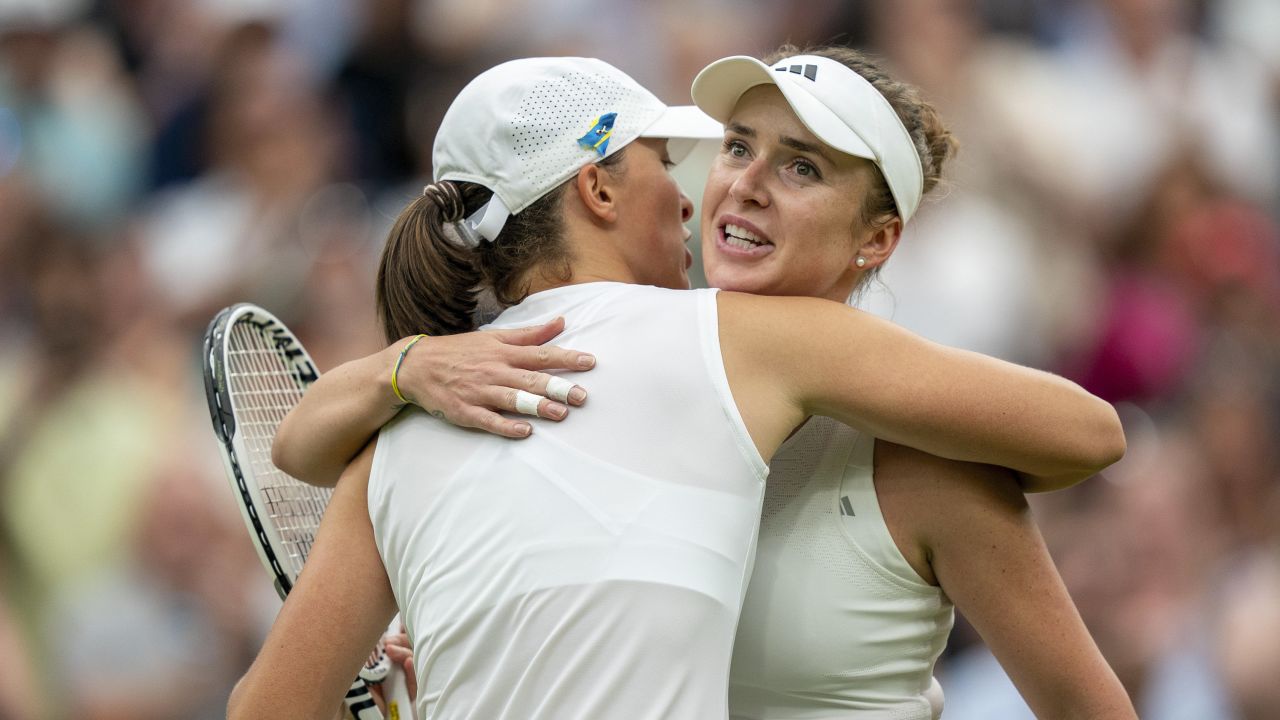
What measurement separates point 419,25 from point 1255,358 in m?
3.57

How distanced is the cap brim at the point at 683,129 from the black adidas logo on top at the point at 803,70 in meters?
0.17

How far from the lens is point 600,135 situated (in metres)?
2.38

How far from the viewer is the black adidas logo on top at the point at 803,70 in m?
2.37

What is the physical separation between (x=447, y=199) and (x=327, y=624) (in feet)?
2.22

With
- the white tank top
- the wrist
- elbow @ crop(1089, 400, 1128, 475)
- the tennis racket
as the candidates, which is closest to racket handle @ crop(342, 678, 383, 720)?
the tennis racket

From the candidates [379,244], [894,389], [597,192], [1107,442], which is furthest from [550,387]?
[379,244]

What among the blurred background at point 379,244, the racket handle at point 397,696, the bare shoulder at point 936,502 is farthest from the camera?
the blurred background at point 379,244

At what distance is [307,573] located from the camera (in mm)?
2340

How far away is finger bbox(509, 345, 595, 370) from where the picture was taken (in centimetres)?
219

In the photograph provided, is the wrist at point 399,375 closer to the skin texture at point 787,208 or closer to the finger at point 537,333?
the finger at point 537,333

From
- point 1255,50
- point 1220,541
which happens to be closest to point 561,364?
point 1220,541

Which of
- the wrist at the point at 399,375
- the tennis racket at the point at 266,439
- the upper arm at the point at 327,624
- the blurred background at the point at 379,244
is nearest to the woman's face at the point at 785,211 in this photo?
the wrist at the point at 399,375

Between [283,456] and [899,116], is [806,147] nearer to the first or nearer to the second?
[899,116]

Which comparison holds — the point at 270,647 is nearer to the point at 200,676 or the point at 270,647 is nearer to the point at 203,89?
the point at 200,676
